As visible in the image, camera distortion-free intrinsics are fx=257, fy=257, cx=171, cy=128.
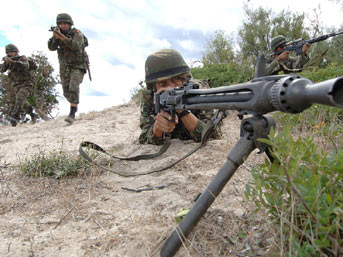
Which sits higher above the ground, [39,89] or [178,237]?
[39,89]

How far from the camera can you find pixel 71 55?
6.59 metres

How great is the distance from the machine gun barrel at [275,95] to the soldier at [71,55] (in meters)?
5.79

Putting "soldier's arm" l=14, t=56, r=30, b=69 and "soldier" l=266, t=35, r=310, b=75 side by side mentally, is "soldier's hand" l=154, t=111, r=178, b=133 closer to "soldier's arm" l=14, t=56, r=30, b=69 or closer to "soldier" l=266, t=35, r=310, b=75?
"soldier" l=266, t=35, r=310, b=75

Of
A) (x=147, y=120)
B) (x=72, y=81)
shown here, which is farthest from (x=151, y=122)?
(x=72, y=81)

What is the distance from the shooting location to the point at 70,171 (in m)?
2.77

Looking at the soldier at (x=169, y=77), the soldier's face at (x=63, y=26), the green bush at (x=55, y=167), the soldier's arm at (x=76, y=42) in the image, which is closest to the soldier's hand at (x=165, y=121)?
the soldier at (x=169, y=77)

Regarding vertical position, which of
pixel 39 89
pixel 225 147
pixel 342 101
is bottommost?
pixel 225 147

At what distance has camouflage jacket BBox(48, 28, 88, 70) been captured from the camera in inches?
256

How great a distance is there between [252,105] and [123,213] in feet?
4.17

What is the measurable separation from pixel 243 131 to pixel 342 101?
483 mm

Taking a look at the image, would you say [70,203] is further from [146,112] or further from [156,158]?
[146,112]

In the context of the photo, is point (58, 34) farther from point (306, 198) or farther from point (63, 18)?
point (306, 198)

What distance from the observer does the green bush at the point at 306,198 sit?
2.97ft

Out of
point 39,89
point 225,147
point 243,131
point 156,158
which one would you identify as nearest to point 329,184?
point 243,131
